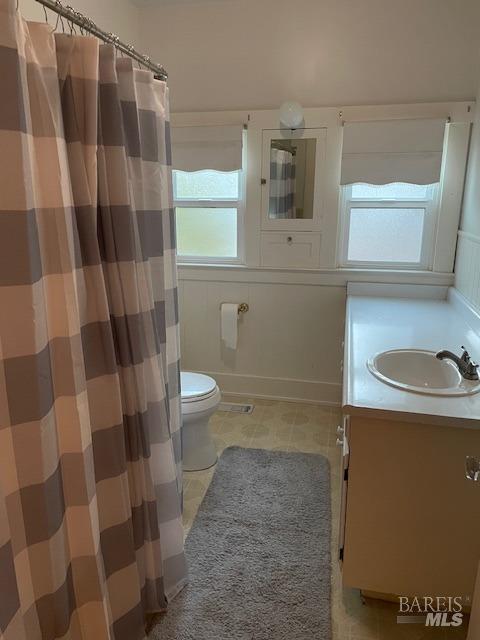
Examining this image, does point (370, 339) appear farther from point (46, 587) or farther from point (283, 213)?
point (46, 587)

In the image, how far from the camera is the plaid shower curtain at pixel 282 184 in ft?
9.34

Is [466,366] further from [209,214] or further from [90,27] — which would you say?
[209,214]

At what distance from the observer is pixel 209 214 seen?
3115 millimetres

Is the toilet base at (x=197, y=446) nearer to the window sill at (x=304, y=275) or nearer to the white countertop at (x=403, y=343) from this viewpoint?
the white countertop at (x=403, y=343)

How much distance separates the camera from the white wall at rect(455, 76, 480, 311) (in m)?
2.30

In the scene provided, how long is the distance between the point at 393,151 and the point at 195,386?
1.75 meters

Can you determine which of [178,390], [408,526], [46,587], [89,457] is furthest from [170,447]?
[408,526]

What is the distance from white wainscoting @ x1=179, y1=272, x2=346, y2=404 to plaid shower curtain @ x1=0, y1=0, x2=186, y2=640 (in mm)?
1588

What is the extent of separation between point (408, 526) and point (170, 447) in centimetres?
80

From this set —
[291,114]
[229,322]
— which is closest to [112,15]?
[291,114]

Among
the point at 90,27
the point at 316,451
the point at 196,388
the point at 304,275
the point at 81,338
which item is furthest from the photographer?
the point at 304,275

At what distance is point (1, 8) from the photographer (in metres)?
0.82

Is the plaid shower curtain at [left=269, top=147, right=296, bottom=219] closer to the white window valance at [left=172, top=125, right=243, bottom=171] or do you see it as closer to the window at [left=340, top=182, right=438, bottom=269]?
the white window valance at [left=172, top=125, right=243, bottom=171]

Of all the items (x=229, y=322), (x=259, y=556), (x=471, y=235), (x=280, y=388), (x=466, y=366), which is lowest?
(x=259, y=556)
